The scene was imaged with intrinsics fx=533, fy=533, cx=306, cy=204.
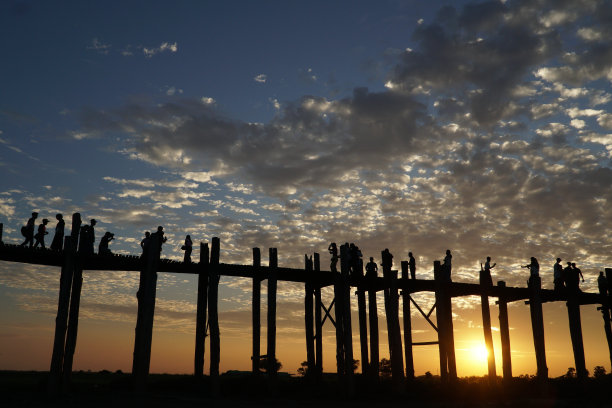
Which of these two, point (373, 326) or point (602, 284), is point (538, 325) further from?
point (373, 326)

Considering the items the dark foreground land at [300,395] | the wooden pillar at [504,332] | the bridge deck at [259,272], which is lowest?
the dark foreground land at [300,395]

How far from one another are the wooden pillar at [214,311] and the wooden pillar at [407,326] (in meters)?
7.41

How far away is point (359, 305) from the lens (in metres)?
20.3

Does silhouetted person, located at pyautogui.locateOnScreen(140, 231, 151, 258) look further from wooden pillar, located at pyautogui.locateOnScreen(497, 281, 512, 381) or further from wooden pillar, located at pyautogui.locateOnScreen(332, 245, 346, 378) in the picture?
wooden pillar, located at pyautogui.locateOnScreen(497, 281, 512, 381)

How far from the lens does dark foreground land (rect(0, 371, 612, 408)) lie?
13898mm

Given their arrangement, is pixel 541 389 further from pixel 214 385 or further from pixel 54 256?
pixel 54 256

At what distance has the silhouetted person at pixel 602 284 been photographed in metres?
22.6

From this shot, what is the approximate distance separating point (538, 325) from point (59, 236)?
1693cm

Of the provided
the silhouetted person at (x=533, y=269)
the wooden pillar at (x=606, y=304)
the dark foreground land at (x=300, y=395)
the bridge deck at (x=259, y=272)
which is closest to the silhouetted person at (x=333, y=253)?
the bridge deck at (x=259, y=272)

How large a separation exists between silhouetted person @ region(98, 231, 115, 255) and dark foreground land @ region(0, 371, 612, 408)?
4.06 meters

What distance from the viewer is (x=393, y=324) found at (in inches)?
722

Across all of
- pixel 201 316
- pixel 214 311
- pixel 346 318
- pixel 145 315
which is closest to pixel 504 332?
pixel 346 318

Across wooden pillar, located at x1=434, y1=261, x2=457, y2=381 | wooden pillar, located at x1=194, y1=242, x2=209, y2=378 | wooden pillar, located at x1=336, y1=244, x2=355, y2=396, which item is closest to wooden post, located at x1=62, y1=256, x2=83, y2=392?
wooden pillar, located at x1=194, y1=242, x2=209, y2=378

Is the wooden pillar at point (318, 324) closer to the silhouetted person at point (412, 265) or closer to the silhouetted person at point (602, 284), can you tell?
the silhouetted person at point (412, 265)
